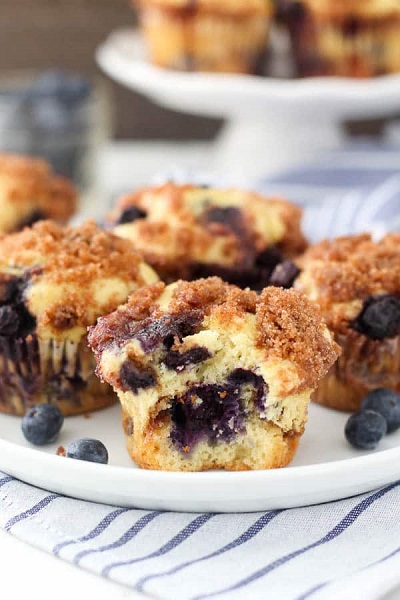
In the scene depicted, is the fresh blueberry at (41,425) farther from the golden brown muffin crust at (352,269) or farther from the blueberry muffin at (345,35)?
the blueberry muffin at (345,35)

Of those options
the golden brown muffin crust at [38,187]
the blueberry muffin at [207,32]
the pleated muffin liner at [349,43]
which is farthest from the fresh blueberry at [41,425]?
the pleated muffin liner at [349,43]

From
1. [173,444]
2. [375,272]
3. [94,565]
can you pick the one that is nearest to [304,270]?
[375,272]

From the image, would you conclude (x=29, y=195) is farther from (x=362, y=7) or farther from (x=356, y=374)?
(x=362, y=7)

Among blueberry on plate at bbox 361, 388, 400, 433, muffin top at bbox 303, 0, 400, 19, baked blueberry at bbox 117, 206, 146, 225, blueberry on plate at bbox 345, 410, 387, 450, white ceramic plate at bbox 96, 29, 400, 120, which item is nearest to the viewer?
blueberry on plate at bbox 345, 410, 387, 450

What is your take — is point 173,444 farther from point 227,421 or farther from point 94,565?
point 94,565

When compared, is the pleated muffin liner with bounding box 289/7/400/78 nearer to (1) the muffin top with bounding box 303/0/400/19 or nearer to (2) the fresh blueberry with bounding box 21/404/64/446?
(1) the muffin top with bounding box 303/0/400/19

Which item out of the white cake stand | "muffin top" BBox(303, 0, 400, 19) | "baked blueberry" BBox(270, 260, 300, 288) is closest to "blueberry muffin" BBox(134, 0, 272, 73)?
the white cake stand
